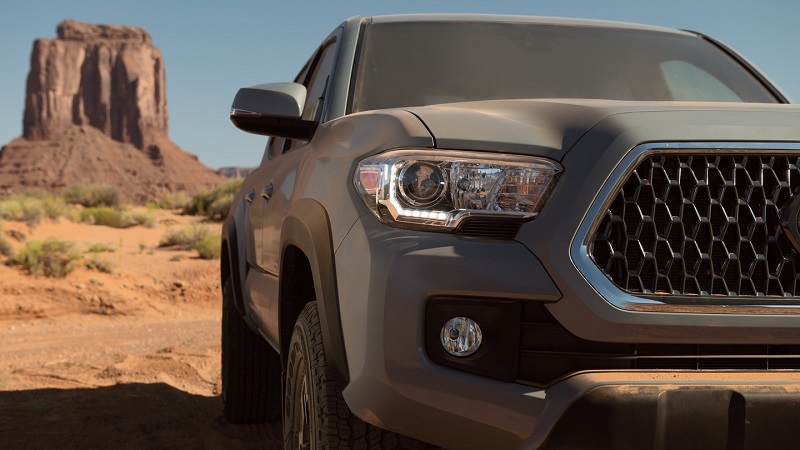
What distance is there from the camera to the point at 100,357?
7707 millimetres

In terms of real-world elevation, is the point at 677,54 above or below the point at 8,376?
above

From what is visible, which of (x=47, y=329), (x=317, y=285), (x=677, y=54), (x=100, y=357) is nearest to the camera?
(x=317, y=285)

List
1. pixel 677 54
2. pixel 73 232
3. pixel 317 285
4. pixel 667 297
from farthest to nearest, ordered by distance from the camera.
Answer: pixel 73 232, pixel 677 54, pixel 317 285, pixel 667 297

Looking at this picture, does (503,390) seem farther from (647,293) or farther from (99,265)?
(99,265)

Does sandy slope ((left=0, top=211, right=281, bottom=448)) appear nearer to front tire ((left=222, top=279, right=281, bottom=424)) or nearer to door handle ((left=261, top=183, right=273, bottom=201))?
front tire ((left=222, top=279, right=281, bottom=424))

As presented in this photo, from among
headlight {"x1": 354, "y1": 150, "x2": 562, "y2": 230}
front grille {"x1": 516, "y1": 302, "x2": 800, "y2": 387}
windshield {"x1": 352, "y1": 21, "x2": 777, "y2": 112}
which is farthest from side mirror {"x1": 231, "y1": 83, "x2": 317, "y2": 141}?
front grille {"x1": 516, "y1": 302, "x2": 800, "y2": 387}

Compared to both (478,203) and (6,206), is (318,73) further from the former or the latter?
(6,206)

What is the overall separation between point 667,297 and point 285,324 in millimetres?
1490

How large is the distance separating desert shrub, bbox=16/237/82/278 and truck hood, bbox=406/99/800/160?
12367mm

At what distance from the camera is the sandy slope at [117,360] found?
492cm

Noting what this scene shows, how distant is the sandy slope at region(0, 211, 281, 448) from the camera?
4922 millimetres

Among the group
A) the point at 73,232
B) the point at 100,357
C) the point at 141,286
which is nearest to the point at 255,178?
the point at 100,357

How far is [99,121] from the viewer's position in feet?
298

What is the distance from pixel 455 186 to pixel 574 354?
496 millimetres
